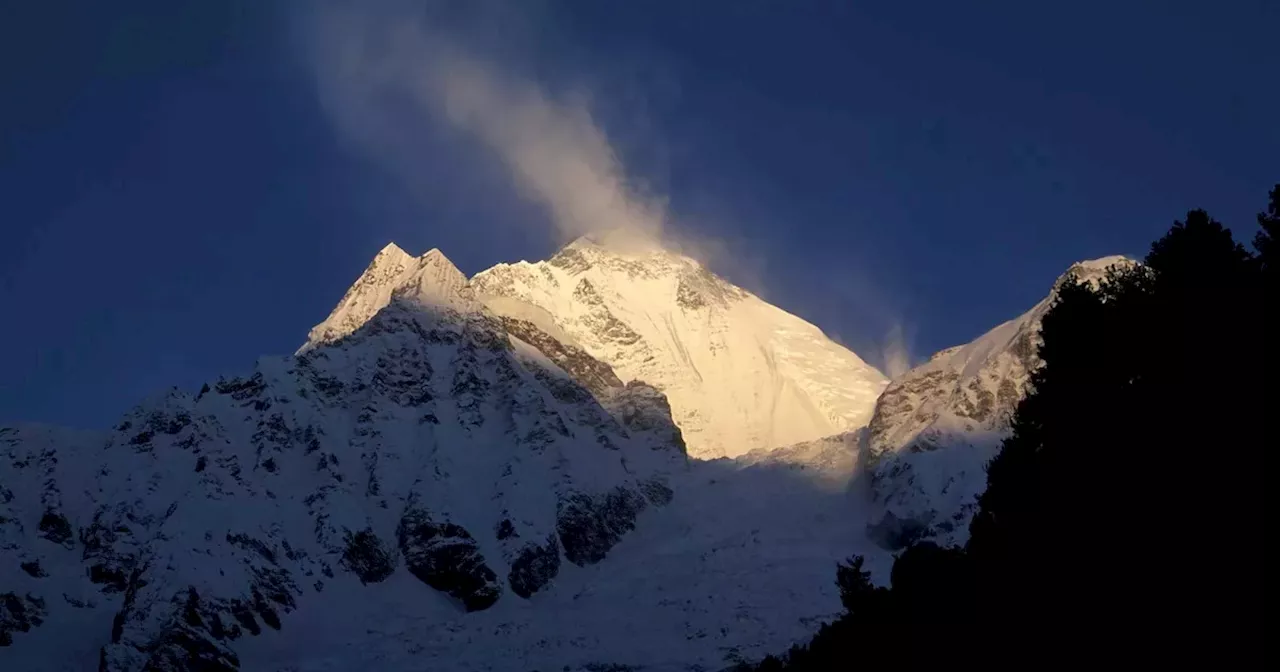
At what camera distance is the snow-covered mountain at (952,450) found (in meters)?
172

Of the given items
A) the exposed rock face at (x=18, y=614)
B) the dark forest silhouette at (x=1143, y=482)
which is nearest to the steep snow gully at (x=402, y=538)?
the exposed rock face at (x=18, y=614)

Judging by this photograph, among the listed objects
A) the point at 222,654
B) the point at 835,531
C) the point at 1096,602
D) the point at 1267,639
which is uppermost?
the point at 835,531

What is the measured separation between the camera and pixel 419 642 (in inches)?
5773

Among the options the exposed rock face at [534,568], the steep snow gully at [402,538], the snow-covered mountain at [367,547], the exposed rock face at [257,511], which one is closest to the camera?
the snow-covered mountain at [367,547]

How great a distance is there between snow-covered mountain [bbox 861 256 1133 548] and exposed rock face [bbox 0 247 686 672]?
129ft

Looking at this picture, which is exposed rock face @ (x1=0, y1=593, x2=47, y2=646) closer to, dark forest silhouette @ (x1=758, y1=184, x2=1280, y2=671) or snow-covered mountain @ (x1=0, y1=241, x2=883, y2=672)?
snow-covered mountain @ (x1=0, y1=241, x2=883, y2=672)

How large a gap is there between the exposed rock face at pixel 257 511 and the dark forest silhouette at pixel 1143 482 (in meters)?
115

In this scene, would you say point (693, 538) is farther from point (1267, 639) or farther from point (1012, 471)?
point (1267, 639)

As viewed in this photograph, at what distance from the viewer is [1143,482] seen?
98.0 ft

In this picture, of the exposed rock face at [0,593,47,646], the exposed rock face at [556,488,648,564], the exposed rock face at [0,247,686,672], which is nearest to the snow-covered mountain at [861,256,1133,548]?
the exposed rock face at [556,488,648,564]

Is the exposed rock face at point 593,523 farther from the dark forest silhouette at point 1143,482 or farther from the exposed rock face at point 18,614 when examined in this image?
the dark forest silhouette at point 1143,482

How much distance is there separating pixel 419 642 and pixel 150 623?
95.3 ft

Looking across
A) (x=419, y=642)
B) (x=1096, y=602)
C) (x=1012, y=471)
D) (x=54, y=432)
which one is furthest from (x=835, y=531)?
(x=1096, y=602)

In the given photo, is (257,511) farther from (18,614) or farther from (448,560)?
(18,614)
